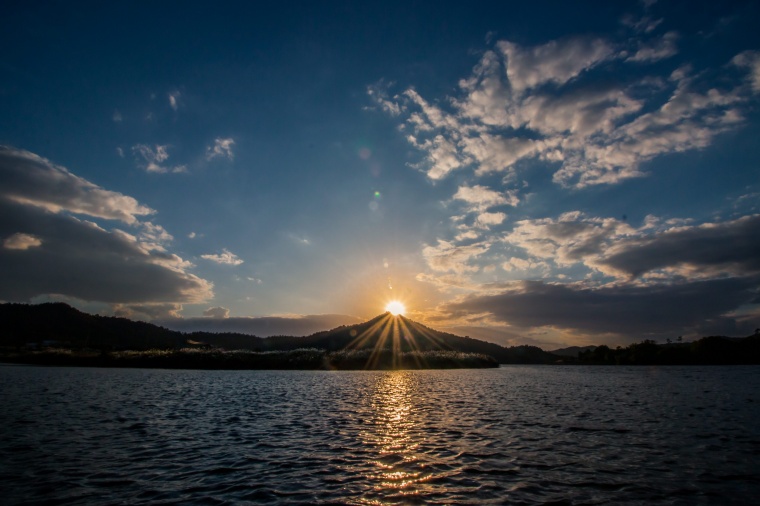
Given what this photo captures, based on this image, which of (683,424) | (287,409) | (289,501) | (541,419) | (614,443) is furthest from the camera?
(287,409)

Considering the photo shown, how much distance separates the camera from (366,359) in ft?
575

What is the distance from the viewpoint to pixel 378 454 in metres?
25.3

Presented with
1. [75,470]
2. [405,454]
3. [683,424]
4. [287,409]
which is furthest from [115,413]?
[683,424]

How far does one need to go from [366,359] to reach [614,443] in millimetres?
152024

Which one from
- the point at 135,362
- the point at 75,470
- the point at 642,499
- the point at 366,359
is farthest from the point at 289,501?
the point at 135,362

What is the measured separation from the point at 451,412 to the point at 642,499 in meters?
27.3

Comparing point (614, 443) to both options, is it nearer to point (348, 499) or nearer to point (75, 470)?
point (348, 499)

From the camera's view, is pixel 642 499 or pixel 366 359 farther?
pixel 366 359

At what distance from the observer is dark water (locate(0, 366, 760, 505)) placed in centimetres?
1797

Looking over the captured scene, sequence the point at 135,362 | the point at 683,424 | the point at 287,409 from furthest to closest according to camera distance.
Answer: the point at 135,362 → the point at 287,409 → the point at 683,424

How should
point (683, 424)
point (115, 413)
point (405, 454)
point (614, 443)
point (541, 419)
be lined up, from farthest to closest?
point (115, 413)
point (541, 419)
point (683, 424)
point (614, 443)
point (405, 454)

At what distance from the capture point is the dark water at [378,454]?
59.0 ft

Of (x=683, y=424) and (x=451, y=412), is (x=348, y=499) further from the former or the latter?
(x=683, y=424)

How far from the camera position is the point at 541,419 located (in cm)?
3919
